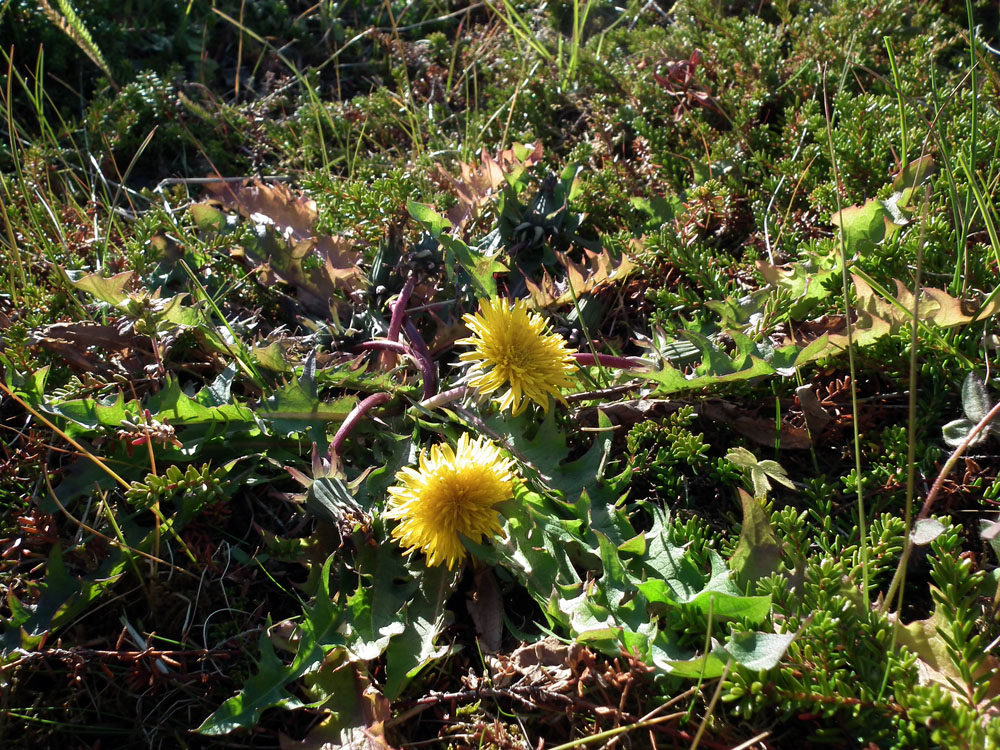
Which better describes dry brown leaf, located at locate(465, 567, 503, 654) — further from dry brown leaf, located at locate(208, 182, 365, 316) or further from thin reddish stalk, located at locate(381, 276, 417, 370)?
dry brown leaf, located at locate(208, 182, 365, 316)

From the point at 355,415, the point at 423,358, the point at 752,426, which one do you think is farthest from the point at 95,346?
the point at 752,426

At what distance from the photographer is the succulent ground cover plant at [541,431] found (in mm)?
1498

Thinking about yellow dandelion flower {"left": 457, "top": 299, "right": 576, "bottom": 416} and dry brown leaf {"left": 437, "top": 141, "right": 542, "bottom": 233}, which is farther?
dry brown leaf {"left": 437, "top": 141, "right": 542, "bottom": 233}

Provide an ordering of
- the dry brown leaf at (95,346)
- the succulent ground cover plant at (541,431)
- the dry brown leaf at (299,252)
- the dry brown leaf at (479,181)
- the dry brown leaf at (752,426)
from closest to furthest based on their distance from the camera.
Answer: the succulent ground cover plant at (541,431)
the dry brown leaf at (752,426)
the dry brown leaf at (95,346)
the dry brown leaf at (299,252)
the dry brown leaf at (479,181)

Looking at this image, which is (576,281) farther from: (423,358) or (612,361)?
(423,358)

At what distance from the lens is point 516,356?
5.85ft

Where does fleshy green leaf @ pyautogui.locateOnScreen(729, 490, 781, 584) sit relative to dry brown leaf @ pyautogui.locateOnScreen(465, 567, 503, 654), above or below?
above

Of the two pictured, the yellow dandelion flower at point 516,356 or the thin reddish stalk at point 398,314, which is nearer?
the yellow dandelion flower at point 516,356

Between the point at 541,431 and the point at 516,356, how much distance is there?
0.24 m

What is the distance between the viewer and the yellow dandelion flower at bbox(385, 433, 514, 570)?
1615mm

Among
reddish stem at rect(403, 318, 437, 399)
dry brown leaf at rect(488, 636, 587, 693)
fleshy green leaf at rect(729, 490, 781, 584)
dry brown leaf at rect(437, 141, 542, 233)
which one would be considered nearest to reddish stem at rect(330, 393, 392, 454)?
reddish stem at rect(403, 318, 437, 399)

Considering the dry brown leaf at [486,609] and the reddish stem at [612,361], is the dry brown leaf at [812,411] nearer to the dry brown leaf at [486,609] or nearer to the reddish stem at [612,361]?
the reddish stem at [612,361]

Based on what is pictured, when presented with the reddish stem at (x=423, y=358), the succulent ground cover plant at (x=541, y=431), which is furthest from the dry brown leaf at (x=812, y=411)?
the reddish stem at (x=423, y=358)

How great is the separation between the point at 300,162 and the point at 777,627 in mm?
2589
